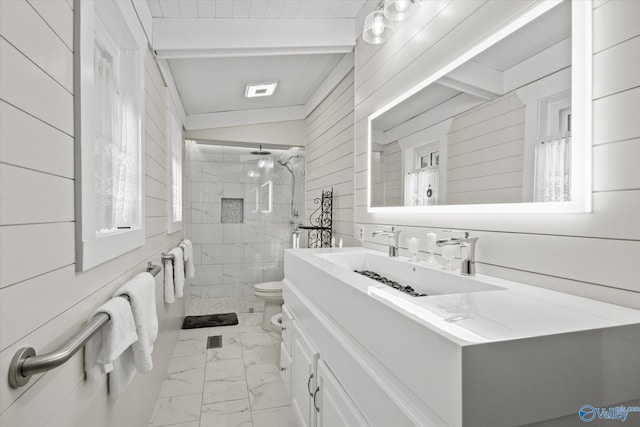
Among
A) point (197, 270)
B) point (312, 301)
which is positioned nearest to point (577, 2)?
point (312, 301)

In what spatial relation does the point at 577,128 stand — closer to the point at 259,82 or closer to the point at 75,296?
the point at 75,296

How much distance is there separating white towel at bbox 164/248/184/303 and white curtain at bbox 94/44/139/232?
0.83 metres

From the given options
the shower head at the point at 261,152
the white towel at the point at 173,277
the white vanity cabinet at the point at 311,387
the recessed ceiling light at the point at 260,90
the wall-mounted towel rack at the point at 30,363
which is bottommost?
the white vanity cabinet at the point at 311,387

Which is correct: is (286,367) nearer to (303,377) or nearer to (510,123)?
(303,377)

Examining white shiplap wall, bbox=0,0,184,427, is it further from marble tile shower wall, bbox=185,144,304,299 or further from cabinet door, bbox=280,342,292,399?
marble tile shower wall, bbox=185,144,304,299

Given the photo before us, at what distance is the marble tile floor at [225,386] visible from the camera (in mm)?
2004

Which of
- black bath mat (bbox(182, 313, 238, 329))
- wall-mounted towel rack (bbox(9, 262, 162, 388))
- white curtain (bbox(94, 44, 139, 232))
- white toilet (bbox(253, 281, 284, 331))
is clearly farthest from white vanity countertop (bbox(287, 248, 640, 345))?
black bath mat (bbox(182, 313, 238, 329))

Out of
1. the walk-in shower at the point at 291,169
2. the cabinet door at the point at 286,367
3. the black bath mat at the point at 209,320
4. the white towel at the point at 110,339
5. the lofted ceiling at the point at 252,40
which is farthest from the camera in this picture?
the walk-in shower at the point at 291,169

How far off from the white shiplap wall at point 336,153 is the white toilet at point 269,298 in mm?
904

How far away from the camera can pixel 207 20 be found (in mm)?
2178

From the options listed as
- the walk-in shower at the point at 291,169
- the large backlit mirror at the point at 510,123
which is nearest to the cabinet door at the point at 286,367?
the large backlit mirror at the point at 510,123

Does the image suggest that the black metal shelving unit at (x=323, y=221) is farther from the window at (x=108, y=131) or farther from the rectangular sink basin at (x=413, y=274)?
the window at (x=108, y=131)

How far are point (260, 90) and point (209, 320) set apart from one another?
2.52 m

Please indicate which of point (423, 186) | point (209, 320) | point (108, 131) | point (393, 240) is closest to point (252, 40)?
point (108, 131)
